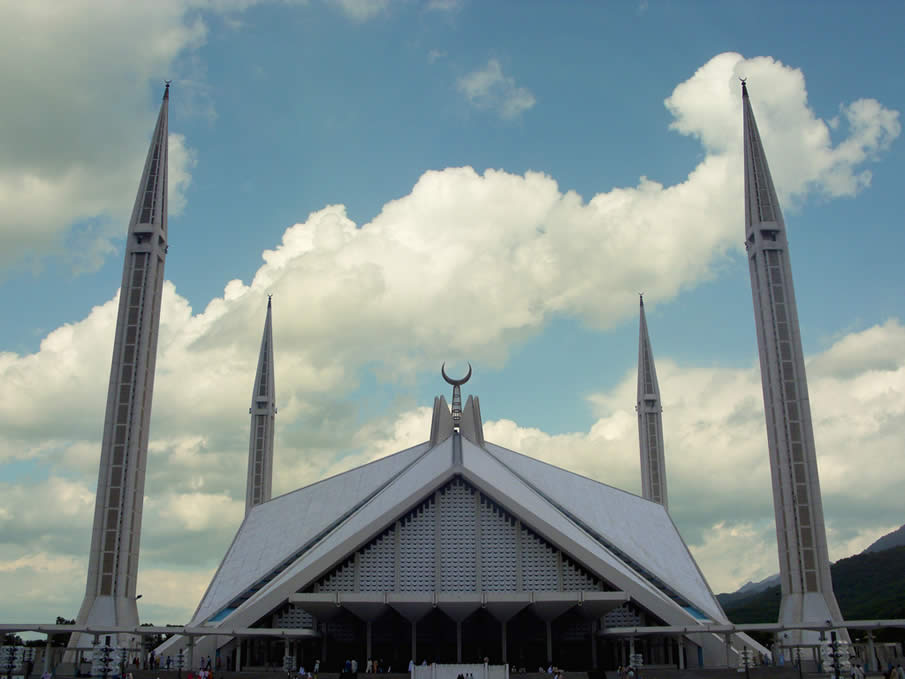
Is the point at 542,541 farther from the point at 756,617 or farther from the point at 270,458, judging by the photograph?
the point at 756,617

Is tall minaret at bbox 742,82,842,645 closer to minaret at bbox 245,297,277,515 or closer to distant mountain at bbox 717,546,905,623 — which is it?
minaret at bbox 245,297,277,515

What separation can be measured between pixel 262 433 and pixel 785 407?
22.7m

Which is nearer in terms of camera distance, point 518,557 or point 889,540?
point 518,557

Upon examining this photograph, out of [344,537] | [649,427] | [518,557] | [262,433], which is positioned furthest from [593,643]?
[262,433]

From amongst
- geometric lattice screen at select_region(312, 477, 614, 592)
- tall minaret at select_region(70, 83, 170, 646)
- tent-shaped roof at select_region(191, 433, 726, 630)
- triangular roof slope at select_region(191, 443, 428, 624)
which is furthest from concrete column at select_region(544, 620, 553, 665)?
tall minaret at select_region(70, 83, 170, 646)

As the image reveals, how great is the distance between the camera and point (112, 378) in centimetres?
2688

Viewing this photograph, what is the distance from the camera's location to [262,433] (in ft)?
134

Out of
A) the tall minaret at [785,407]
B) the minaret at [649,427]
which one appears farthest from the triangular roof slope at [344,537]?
the minaret at [649,427]

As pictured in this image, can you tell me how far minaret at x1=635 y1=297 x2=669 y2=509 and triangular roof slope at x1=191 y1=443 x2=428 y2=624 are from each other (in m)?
12.0

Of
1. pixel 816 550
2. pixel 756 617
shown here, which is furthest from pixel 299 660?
pixel 756 617

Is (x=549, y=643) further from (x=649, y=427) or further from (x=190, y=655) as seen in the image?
(x=649, y=427)

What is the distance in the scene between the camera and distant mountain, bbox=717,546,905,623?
54981mm

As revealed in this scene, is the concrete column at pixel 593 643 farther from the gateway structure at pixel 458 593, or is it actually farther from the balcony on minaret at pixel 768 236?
the balcony on minaret at pixel 768 236

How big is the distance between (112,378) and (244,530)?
28.5 feet
